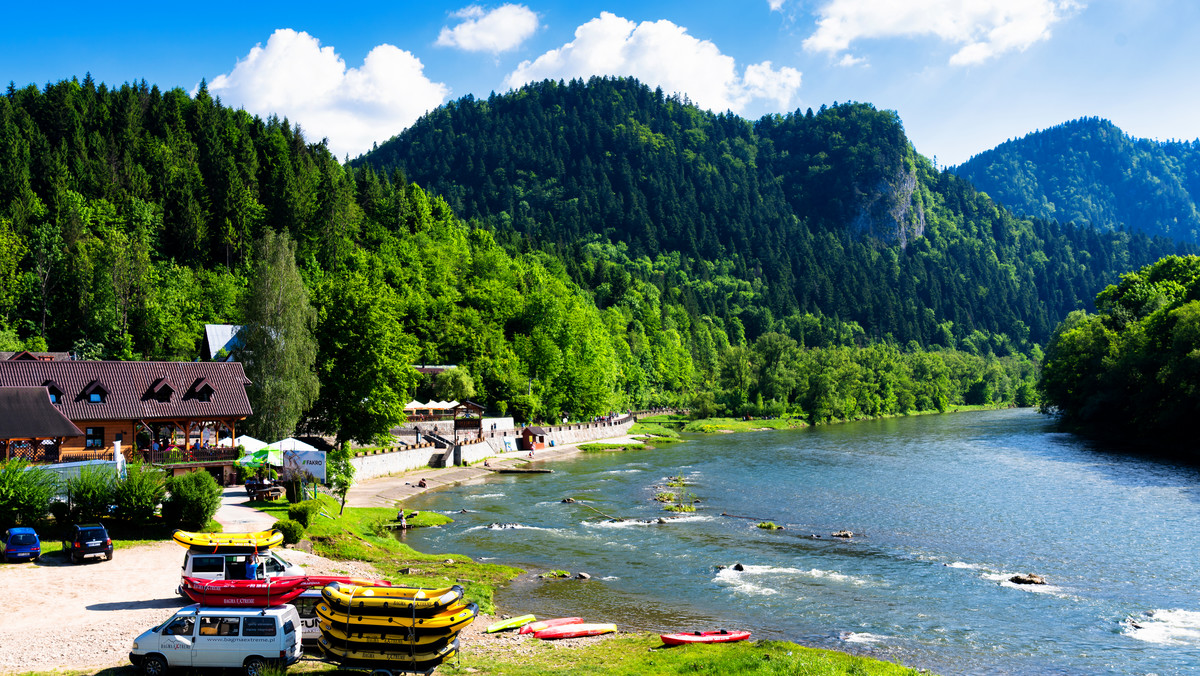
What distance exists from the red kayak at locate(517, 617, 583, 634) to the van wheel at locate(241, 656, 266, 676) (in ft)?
29.5

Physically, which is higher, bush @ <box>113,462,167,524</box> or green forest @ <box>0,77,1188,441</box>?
green forest @ <box>0,77,1188,441</box>

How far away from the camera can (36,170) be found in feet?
334

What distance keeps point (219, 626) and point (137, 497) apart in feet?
59.9

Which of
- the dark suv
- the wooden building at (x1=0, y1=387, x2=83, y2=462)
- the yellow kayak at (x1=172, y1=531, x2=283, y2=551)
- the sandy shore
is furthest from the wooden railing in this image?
the yellow kayak at (x1=172, y1=531, x2=283, y2=551)

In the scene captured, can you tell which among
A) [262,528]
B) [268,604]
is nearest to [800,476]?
[262,528]

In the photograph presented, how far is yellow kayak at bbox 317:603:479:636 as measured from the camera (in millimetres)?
19406

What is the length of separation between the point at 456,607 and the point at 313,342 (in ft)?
153

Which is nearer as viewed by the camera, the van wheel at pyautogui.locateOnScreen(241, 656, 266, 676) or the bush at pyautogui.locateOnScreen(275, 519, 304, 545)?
the van wheel at pyautogui.locateOnScreen(241, 656, 266, 676)

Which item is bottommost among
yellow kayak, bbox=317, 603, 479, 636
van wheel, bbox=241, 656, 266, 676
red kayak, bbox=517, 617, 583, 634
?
red kayak, bbox=517, 617, 583, 634

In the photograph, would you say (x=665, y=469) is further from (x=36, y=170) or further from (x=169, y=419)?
(x=36, y=170)

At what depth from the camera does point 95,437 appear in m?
46.1

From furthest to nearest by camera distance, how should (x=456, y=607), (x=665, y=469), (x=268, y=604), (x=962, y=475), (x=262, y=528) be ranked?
(x=665, y=469)
(x=962, y=475)
(x=262, y=528)
(x=268, y=604)
(x=456, y=607)

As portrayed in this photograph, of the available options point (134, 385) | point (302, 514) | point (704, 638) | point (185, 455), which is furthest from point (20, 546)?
point (704, 638)

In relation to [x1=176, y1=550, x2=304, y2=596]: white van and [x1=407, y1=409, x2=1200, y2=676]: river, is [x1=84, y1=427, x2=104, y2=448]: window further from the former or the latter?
[x1=176, y1=550, x2=304, y2=596]: white van
